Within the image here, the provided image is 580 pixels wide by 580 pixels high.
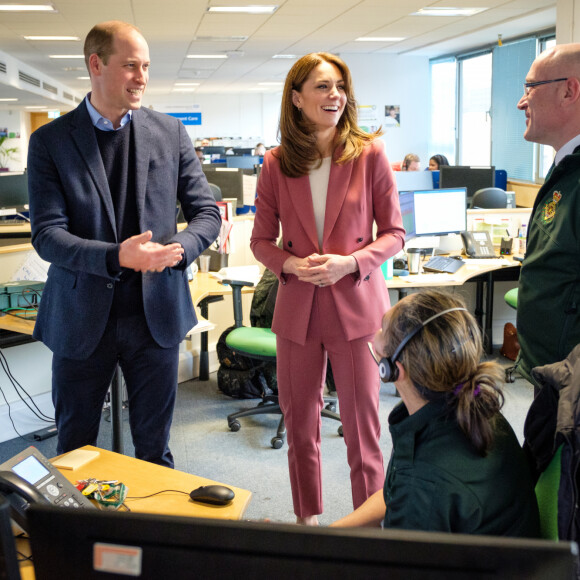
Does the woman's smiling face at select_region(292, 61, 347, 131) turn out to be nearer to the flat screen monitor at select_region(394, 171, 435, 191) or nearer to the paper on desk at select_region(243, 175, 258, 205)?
the paper on desk at select_region(243, 175, 258, 205)

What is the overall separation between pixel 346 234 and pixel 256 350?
4.85 feet

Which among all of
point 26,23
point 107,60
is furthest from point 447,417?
point 26,23

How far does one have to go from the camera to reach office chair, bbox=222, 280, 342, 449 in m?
3.52

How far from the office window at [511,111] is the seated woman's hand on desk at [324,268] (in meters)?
7.93

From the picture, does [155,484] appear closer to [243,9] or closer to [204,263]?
[204,263]

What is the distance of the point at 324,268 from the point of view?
2061 mm

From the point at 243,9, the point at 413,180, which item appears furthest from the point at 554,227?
the point at 243,9

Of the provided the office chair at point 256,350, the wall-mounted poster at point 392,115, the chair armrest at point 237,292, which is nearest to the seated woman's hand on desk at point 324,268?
the office chair at point 256,350

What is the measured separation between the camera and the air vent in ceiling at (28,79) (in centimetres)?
1201

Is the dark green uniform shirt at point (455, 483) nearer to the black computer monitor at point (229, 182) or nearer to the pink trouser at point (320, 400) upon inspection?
the pink trouser at point (320, 400)

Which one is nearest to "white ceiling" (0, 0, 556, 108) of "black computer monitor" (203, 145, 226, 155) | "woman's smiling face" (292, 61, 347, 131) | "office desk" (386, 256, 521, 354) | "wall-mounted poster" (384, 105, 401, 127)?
"wall-mounted poster" (384, 105, 401, 127)

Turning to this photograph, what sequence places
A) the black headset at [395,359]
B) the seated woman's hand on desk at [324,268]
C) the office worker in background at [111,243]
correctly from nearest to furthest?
the black headset at [395,359] → the office worker in background at [111,243] → the seated woman's hand on desk at [324,268]

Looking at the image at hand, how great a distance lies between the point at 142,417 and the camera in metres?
1.99

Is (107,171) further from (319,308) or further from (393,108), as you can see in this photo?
(393,108)
